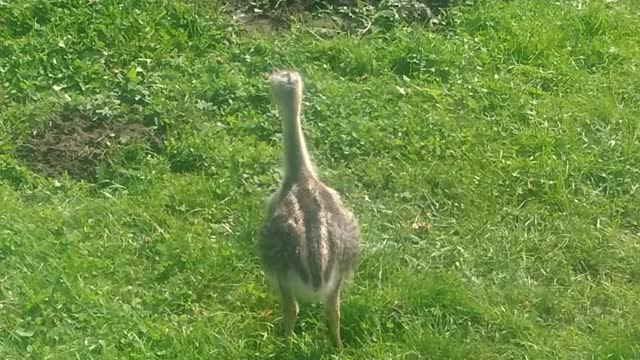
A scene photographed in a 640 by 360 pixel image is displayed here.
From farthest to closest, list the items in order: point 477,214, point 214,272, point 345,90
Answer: point 345,90, point 477,214, point 214,272

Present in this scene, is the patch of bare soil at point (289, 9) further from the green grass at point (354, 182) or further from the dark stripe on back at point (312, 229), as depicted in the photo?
the dark stripe on back at point (312, 229)

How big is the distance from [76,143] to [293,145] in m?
1.90

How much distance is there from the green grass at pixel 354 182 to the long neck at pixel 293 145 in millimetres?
700

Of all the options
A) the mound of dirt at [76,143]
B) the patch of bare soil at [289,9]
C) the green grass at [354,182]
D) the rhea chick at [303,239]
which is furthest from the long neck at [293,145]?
the patch of bare soil at [289,9]

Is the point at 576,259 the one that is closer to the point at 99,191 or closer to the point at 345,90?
the point at 345,90

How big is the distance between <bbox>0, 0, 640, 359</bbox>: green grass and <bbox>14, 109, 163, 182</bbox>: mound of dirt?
0.08 metres

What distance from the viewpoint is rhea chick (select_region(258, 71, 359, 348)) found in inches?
199

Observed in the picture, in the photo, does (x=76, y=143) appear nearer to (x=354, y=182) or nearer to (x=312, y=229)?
(x=354, y=182)

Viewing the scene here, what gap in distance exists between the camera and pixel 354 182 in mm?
6734

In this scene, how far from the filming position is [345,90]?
7.41 meters

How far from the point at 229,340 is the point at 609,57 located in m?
3.92

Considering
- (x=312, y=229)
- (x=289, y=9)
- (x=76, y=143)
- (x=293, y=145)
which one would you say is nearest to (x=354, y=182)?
(x=293, y=145)

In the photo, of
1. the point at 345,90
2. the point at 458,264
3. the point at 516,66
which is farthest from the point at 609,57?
the point at 458,264

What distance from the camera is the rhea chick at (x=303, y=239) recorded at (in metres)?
5.07
